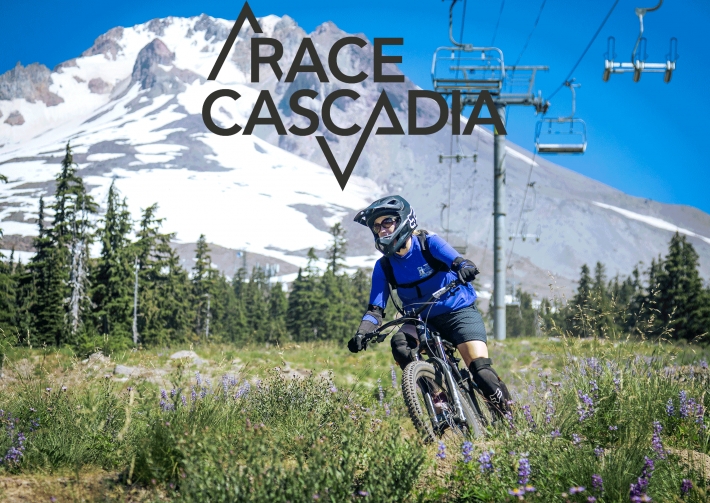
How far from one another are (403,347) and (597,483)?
243 cm

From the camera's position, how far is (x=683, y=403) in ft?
19.2

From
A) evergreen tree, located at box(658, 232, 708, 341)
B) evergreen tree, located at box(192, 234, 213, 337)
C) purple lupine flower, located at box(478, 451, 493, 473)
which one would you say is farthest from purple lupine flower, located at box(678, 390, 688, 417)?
evergreen tree, located at box(192, 234, 213, 337)

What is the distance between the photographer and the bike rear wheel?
5410 mm

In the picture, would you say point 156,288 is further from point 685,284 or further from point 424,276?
point 424,276

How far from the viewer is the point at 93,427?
523cm

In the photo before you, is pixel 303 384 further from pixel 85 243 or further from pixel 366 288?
pixel 366 288

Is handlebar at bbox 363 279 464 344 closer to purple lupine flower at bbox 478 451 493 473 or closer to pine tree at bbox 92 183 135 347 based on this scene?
purple lupine flower at bbox 478 451 493 473

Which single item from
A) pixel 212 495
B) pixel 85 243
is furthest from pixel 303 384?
pixel 85 243

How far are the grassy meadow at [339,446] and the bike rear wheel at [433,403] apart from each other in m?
0.20

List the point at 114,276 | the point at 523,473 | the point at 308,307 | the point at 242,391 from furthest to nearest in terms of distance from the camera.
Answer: the point at 308,307
the point at 114,276
the point at 242,391
the point at 523,473

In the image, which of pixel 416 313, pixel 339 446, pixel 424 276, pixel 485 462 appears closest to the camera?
pixel 485 462

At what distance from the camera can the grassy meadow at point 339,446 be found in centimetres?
367

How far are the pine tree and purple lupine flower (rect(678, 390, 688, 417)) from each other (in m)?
49.3

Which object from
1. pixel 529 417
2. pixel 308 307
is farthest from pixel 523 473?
pixel 308 307
